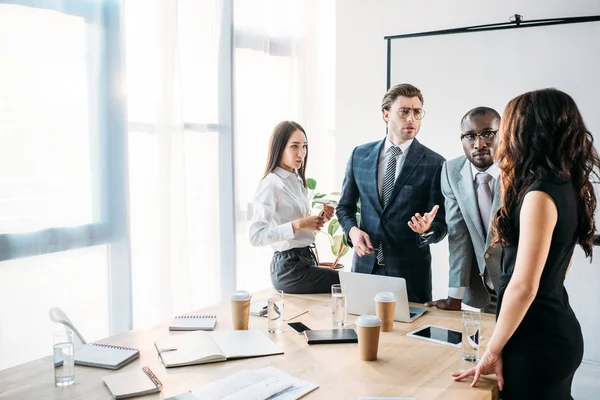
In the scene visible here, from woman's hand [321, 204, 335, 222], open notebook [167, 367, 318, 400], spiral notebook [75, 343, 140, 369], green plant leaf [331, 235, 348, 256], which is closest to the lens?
open notebook [167, 367, 318, 400]

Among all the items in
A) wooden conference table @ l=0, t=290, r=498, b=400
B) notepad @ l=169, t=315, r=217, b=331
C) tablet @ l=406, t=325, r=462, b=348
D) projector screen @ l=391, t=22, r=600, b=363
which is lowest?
wooden conference table @ l=0, t=290, r=498, b=400

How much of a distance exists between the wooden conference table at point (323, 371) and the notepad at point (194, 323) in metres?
0.06

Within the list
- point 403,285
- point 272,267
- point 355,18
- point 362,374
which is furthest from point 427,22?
point 362,374

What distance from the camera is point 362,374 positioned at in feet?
5.68

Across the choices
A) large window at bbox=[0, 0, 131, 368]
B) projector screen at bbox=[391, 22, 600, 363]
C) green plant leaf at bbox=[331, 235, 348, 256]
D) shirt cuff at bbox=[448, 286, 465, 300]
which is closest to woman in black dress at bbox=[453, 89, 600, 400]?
shirt cuff at bbox=[448, 286, 465, 300]

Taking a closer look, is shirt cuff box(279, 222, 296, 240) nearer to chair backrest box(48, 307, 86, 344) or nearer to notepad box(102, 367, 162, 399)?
chair backrest box(48, 307, 86, 344)

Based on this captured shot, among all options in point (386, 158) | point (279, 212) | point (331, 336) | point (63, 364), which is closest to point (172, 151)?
point (279, 212)

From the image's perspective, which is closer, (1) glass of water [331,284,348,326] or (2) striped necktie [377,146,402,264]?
(1) glass of water [331,284,348,326]

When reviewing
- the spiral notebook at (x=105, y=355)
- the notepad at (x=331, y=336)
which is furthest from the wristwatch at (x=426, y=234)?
the spiral notebook at (x=105, y=355)

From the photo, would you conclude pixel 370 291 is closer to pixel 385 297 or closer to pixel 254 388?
pixel 385 297

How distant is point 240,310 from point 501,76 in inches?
101

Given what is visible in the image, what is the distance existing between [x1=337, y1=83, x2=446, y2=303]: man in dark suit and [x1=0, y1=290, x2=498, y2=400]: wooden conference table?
2.28 feet

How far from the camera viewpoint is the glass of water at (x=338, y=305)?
2172 millimetres

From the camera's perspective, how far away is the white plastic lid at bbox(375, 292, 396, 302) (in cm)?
210
